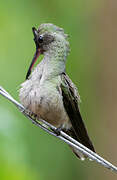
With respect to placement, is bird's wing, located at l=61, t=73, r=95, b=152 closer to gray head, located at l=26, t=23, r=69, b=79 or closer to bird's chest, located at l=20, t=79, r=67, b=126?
bird's chest, located at l=20, t=79, r=67, b=126

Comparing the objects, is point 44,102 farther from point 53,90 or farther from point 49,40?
point 49,40

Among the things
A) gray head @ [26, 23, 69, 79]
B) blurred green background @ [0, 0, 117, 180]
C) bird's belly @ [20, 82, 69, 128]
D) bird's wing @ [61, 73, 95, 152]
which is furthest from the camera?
blurred green background @ [0, 0, 117, 180]

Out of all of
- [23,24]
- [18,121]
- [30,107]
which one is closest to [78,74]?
[23,24]

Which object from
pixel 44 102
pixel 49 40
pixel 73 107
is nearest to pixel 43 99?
pixel 44 102

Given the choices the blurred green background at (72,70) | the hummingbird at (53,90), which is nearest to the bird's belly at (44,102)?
the hummingbird at (53,90)

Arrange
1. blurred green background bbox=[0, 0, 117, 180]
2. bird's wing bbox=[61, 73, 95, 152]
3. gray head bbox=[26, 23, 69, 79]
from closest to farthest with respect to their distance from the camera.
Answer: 1. bird's wing bbox=[61, 73, 95, 152]
2. gray head bbox=[26, 23, 69, 79]
3. blurred green background bbox=[0, 0, 117, 180]

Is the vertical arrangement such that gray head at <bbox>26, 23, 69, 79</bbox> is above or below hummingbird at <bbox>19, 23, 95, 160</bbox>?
above

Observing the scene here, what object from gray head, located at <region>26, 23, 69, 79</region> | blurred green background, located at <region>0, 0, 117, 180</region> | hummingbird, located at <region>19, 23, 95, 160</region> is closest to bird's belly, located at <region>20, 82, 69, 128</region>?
hummingbird, located at <region>19, 23, 95, 160</region>
